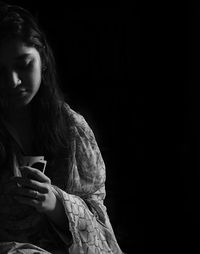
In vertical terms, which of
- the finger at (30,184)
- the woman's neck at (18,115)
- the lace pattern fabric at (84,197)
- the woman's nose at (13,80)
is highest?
the woman's nose at (13,80)

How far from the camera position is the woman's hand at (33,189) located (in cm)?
133

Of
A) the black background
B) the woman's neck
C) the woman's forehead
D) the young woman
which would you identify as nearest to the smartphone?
the young woman

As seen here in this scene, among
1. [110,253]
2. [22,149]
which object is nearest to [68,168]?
[22,149]

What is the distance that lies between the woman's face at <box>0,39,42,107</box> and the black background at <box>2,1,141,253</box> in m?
0.44

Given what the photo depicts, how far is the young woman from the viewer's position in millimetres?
1368

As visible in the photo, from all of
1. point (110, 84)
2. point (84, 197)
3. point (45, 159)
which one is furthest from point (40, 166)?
point (110, 84)

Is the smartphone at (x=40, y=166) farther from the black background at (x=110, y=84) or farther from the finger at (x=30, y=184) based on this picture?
the black background at (x=110, y=84)

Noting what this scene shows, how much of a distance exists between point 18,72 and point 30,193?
0.29m

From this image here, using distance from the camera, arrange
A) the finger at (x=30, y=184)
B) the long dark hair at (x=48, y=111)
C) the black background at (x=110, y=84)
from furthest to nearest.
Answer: the black background at (x=110, y=84) < the long dark hair at (x=48, y=111) < the finger at (x=30, y=184)

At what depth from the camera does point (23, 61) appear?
1382 millimetres

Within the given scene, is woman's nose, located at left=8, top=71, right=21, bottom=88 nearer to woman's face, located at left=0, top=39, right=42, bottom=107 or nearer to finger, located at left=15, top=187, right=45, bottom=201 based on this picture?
woman's face, located at left=0, top=39, right=42, bottom=107

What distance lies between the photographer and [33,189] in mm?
1346

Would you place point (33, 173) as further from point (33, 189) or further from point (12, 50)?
point (12, 50)

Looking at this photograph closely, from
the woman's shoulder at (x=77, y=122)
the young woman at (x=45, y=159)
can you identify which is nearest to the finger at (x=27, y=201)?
the young woman at (x=45, y=159)
